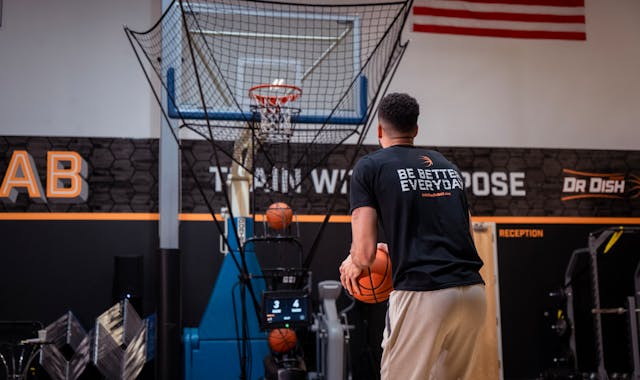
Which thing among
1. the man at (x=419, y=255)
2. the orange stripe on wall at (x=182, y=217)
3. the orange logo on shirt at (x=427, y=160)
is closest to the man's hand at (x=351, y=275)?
the man at (x=419, y=255)

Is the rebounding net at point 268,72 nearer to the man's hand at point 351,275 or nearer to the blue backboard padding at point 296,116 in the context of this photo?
the blue backboard padding at point 296,116

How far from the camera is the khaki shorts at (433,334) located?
254cm

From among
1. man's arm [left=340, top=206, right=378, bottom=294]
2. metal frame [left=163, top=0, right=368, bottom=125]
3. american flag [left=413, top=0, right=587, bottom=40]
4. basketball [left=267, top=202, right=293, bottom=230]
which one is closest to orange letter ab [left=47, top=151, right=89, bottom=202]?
metal frame [left=163, top=0, right=368, bottom=125]

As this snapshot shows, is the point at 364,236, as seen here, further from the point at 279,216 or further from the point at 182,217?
the point at 182,217

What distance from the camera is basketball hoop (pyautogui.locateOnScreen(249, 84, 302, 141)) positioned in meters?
5.33

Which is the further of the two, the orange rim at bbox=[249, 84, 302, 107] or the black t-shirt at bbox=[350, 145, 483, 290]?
the orange rim at bbox=[249, 84, 302, 107]

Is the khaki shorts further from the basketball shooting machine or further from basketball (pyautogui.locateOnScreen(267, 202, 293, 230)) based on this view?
basketball (pyautogui.locateOnScreen(267, 202, 293, 230))

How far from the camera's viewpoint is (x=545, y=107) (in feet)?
26.0

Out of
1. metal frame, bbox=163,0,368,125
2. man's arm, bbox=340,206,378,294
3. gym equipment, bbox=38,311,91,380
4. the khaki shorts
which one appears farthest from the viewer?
gym equipment, bbox=38,311,91,380

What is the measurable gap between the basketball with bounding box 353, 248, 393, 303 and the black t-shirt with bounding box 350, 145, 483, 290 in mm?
180

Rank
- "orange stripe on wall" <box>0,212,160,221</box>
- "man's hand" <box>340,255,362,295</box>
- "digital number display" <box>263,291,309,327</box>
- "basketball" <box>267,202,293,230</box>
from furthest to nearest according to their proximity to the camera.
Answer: "orange stripe on wall" <box>0,212,160,221</box> < "basketball" <box>267,202,293,230</box> < "digital number display" <box>263,291,309,327</box> < "man's hand" <box>340,255,362,295</box>

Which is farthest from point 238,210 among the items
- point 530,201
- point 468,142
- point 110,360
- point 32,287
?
point 530,201

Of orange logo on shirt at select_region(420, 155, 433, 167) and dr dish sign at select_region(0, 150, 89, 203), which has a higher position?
dr dish sign at select_region(0, 150, 89, 203)

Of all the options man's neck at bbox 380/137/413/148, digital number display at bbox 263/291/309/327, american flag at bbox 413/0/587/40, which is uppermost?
american flag at bbox 413/0/587/40
